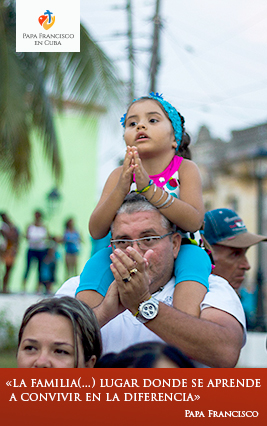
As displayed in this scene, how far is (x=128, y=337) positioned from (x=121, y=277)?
595 millimetres

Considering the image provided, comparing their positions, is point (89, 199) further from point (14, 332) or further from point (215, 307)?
point (215, 307)

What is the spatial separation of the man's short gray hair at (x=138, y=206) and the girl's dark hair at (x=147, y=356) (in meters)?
1.13

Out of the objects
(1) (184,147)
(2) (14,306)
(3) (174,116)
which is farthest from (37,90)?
(3) (174,116)

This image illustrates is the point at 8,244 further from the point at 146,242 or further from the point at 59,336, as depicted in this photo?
the point at 59,336

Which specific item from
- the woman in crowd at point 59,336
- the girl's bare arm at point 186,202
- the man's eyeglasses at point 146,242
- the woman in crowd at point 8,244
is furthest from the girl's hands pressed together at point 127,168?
the woman in crowd at point 8,244

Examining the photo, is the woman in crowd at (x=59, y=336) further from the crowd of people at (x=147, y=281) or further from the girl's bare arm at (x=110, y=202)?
the girl's bare arm at (x=110, y=202)

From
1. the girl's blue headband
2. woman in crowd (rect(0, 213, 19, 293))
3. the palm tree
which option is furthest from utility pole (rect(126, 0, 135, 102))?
the girl's blue headband

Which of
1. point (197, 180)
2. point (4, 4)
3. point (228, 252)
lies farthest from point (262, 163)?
point (197, 180)

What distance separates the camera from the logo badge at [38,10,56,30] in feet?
12.5

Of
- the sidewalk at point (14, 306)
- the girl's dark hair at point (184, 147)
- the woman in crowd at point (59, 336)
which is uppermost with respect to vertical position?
the sidewalk at point (14, 306)

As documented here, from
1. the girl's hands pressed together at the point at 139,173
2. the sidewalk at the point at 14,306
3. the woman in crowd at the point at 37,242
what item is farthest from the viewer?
the woman in crowd at the point at 37,242

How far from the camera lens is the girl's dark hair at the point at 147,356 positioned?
1.55 meters

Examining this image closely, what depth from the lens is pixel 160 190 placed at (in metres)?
2.56
